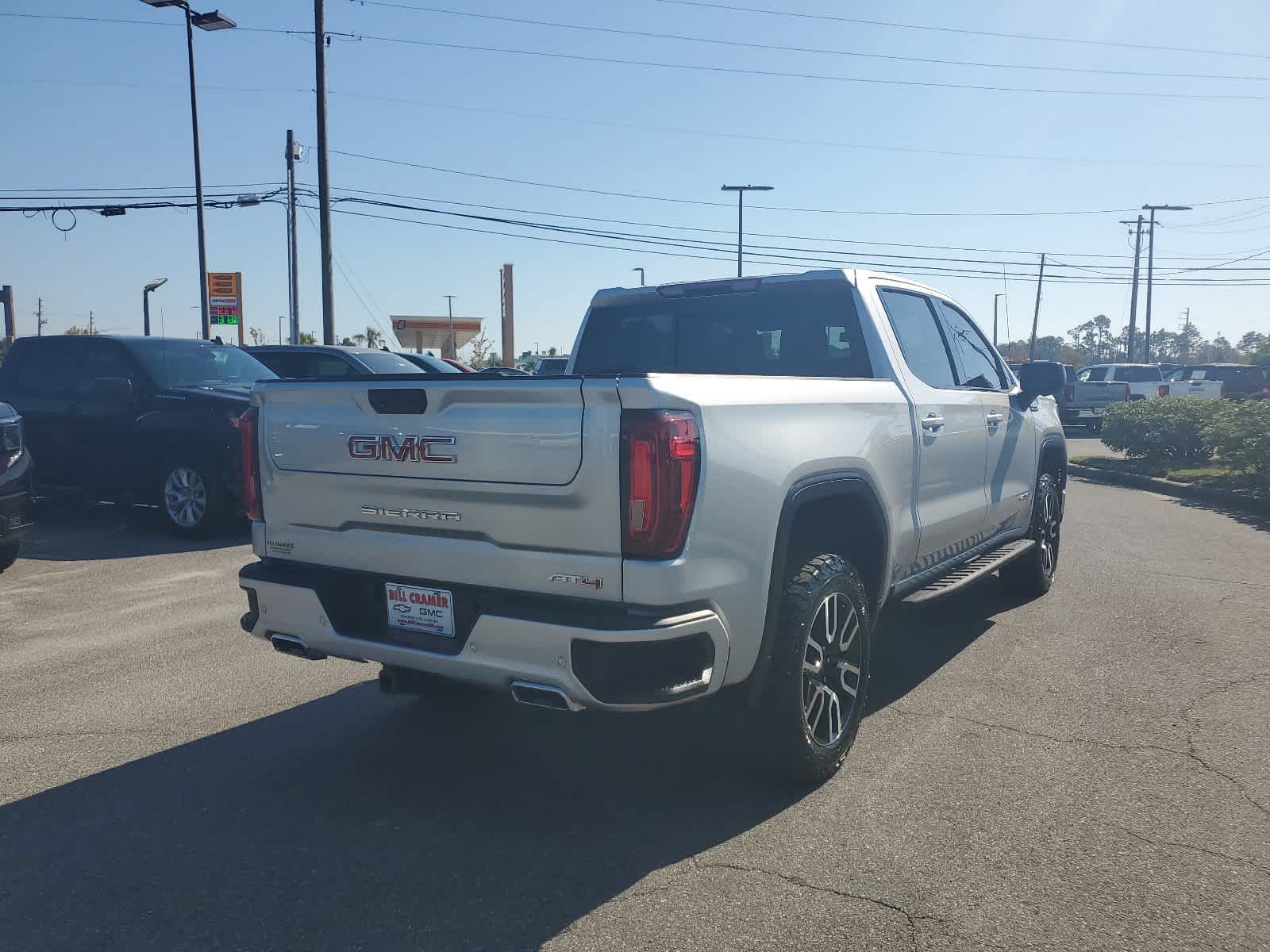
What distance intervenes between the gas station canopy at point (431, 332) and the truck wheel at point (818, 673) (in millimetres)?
47513

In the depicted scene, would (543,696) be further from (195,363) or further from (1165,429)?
(1165,429)

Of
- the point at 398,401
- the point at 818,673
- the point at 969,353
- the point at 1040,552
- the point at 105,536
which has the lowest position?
the point at 105,536

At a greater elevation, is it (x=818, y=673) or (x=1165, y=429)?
(x=1165, y=429)

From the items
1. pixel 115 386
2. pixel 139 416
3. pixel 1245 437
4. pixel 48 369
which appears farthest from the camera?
pixel 1245 437

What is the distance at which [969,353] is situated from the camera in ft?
19.7

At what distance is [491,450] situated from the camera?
10.6 feet

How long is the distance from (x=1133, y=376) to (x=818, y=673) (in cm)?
3149

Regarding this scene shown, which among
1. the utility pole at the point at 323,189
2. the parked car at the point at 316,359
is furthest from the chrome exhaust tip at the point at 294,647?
the utility pole at the point at 323,189

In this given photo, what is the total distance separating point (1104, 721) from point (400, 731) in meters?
3.16

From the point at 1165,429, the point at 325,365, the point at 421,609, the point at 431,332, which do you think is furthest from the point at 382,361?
the point at 431,332

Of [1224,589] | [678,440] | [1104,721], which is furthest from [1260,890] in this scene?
[1224,589]

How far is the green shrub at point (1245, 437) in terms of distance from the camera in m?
11.9

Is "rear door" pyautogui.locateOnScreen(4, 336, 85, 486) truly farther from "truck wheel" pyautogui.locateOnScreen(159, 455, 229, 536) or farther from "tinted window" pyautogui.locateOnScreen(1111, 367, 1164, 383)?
"tinted window" pyautogui.locateOnScreen(1111, 367, 1164, 383)

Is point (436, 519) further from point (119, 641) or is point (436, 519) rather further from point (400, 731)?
point (119, 641)
